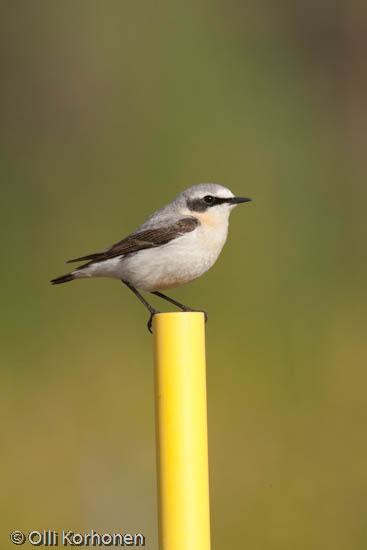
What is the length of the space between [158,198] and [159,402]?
3202mm

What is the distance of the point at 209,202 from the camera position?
2988 mm

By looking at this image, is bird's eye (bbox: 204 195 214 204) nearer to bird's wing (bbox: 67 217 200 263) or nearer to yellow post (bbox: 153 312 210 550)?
bird's wing (bbox: 67 217 200 263)

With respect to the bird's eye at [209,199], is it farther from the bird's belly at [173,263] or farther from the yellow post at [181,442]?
the yellow post at [181,442]

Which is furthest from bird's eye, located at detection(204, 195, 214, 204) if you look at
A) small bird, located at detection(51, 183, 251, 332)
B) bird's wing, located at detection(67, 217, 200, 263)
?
→ bird's wing, located at detection(67, 217, 200, 263)

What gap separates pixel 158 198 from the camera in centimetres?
500

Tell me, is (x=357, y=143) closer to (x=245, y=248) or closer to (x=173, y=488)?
(x=245, y=248)

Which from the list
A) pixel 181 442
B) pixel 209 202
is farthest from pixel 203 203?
pixel 181 442

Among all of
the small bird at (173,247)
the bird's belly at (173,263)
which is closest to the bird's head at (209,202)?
the small bird at (173,247)

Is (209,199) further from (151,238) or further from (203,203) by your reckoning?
(151,238)

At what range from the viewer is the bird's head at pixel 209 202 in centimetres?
296

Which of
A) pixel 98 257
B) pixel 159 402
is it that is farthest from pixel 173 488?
pixel 98 257

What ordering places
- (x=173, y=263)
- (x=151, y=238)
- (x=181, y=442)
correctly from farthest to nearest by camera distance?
1. (x=151, y=238)
2. (x=173, y=263)
3. (x=181, y=442)

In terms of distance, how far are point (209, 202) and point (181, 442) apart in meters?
1.33

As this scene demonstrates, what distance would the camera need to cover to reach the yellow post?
1872 millimetres
